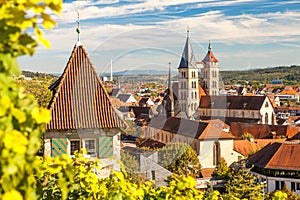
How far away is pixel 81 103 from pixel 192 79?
217ft

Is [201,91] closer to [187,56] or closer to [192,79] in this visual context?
[192,79]

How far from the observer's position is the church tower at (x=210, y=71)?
9006 cm

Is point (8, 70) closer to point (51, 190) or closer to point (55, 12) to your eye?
point (55, 12)

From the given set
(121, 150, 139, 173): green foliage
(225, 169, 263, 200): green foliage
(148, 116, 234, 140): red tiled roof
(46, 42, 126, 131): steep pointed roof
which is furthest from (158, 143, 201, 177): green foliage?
(46, 42, 126, 131): steep pointed roof

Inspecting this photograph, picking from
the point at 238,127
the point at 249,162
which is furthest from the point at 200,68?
the point at 249,162

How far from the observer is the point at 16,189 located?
1.98 m

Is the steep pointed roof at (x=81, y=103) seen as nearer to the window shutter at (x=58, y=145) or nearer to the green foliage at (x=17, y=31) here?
the window shutter at (x=58, y=145)

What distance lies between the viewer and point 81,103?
1241 centimetres

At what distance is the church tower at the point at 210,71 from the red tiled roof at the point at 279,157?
179 ft

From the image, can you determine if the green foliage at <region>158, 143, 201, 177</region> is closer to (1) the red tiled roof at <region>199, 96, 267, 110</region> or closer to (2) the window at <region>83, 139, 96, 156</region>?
(2) the window at <region>83, 139, 96, 156</region>

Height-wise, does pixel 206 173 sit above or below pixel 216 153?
below

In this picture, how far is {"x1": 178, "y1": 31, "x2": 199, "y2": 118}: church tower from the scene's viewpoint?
7525 cm

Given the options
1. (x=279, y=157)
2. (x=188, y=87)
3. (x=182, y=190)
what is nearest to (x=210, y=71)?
(x=188, y=87)

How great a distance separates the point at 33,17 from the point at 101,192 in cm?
269
